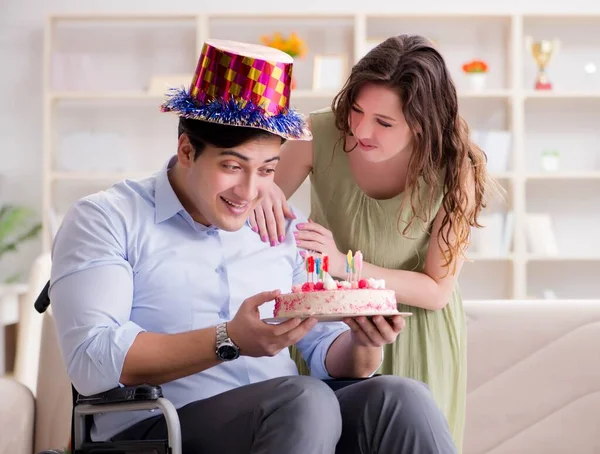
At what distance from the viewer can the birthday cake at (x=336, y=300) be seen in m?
1.69

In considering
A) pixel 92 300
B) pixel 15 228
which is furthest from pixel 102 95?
pixel 92 300

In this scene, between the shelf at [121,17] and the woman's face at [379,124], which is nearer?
the woman's face at [379,124]

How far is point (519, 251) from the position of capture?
5668mm

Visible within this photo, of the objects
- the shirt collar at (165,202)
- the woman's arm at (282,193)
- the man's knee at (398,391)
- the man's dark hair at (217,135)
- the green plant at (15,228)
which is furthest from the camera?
the green plant at (15,228)

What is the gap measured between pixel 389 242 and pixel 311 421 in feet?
2.33

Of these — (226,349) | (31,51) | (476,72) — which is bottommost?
(226,349)

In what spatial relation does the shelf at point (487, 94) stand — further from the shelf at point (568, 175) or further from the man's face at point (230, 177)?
the man's face at point (230, 177)

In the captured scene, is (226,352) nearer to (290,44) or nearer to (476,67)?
(290,44)

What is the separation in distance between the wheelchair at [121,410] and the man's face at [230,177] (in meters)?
0.36

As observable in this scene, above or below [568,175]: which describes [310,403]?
below

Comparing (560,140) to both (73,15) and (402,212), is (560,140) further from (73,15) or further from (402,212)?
(402,212)

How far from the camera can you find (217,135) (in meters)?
1.79

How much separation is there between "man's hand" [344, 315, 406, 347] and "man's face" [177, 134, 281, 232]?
0.28 metres

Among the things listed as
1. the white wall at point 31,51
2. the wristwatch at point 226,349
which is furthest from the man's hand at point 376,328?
the white wall at point 31,51
